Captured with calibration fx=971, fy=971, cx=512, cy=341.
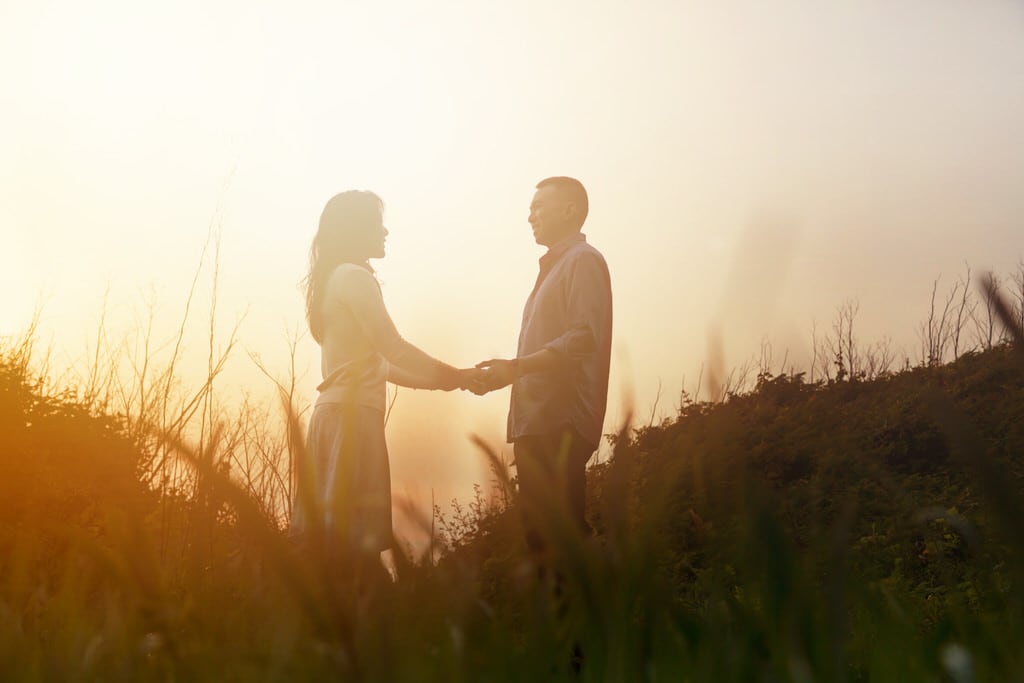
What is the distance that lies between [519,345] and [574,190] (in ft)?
2.91

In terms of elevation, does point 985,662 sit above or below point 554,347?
below

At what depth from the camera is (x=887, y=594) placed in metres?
1.06

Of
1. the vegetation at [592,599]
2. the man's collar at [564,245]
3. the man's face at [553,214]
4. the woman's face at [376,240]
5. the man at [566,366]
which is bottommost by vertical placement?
the vegetation at [592,599]

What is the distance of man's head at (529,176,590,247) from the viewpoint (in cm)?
515

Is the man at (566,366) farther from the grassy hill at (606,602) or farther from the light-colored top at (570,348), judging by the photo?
the grassy hill at (606,602)

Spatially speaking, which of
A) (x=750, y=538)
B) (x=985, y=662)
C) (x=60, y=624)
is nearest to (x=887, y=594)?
(x=985, y=662)

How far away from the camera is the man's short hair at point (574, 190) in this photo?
5180 mm

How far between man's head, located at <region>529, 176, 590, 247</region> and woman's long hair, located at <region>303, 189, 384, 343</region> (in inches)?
38.6

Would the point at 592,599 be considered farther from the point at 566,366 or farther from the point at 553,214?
the point at 553,214

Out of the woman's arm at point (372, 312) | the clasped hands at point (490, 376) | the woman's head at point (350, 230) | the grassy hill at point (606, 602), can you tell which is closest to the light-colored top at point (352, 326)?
the woman's arm at point (372, 312)

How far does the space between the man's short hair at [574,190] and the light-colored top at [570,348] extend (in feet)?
0.96

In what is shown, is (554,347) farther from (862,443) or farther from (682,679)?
(862,443)

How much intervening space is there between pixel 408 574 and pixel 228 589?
1.63 ft

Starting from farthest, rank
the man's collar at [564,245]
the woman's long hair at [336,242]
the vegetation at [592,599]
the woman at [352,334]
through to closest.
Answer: the man's collar at [564,245], the woman's long hair at [336,242], the woman at [352,334], the vegetation at [592,599]
